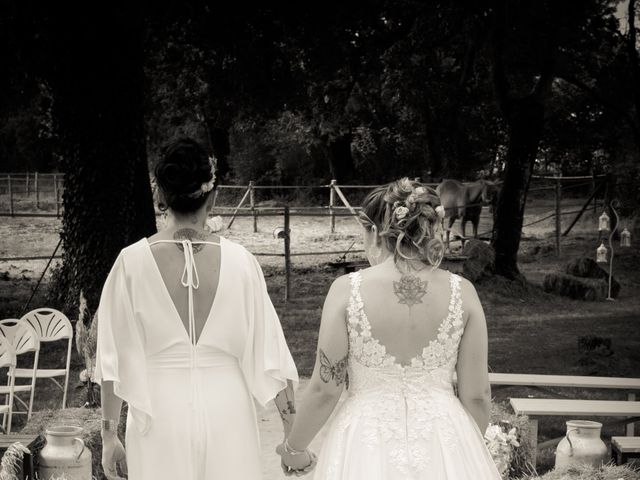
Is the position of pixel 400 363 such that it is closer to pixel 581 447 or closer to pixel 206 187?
pixel 206 187

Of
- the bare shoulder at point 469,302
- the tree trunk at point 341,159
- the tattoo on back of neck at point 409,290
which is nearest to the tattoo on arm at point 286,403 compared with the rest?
the tattoo on back of neck at point 409,290

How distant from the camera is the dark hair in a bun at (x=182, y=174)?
3.32 meters

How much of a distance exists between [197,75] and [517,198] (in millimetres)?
6334

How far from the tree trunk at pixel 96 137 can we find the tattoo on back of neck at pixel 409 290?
29.5 ft

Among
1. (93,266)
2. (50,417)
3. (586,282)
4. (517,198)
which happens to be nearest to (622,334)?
(586,282)

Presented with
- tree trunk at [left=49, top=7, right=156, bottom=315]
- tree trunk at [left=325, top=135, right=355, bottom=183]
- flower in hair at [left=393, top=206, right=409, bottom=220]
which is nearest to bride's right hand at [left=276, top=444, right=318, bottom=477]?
flower in hair at [left=393, top=206, right=409, bottom=220]

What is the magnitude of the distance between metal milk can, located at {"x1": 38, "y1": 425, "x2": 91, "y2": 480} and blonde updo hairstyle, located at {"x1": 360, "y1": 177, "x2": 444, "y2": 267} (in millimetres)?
2689

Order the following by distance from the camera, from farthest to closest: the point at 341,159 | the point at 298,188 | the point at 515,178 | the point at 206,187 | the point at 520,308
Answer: the point at 298,188 < the point at 341,159 < the point at 515,178 < the point at 520,308 < the point at 206,187

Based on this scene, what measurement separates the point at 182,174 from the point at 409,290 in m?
0.91

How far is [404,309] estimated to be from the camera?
3.12m

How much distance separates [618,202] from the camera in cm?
2138

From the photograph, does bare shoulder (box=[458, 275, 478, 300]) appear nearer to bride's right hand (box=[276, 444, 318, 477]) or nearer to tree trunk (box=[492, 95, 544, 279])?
bride's right hand (box=[276, 444, 318, 477])

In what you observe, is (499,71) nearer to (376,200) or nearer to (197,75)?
(197,75)

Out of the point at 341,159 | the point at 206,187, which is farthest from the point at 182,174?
the point at 341,159
